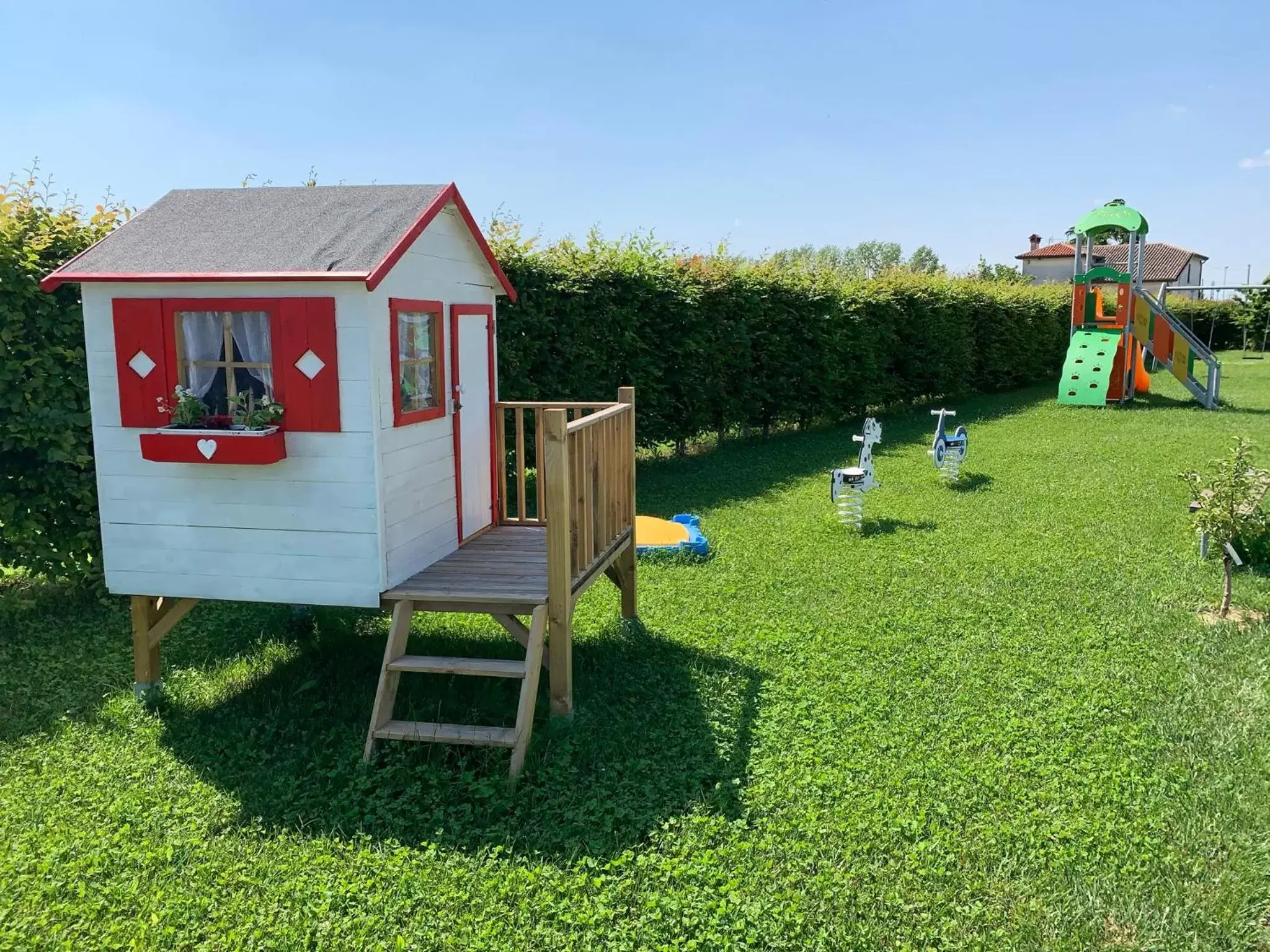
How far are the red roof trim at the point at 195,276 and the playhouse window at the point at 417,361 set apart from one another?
41cm

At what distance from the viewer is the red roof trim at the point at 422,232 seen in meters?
4.29

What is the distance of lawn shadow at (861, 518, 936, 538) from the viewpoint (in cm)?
845

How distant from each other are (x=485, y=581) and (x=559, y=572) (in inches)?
22.2

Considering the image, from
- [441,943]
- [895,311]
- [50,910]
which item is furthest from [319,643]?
[895,311]

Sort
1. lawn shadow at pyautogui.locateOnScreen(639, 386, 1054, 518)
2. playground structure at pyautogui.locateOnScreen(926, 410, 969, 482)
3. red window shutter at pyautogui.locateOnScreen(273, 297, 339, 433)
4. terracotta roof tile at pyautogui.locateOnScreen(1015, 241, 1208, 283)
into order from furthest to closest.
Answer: terracotta roof tile at pyautogui.locateOnScreen(1015, 241, 1208, 283), playground structure at pyautogui.locateOnScreen(926, 410, 969, 482), lawn shadow at pyautogui.locateOnScreen(639, 386, 1054, 518), red window shutter at pyautogui.locateOnScreen(273, 297, 339, 433)

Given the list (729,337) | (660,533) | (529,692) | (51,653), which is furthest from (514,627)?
(729,337)

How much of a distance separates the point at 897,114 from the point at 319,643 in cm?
1587

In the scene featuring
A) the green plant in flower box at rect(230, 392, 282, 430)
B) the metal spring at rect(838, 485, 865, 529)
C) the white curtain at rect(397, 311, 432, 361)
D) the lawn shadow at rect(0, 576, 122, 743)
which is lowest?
the lawn shadow at rect(0, 576, 122, 743)

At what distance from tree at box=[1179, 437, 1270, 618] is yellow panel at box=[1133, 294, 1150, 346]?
13.6 meters

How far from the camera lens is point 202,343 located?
4.62 metres

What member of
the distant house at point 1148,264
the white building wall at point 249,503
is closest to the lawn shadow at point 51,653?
the white building wall at point 249,503

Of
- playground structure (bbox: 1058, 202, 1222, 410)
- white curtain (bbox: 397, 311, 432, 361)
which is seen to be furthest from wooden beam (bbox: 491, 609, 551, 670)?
playground structure (bbox: 1058, 202, 1222, 410)

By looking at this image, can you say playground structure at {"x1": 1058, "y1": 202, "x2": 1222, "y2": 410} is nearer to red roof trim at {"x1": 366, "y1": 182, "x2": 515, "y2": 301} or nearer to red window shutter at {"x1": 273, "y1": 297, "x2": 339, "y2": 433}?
red roof trim at {"x1": 366, "y1": 182, "x2": 515, "y2": 301}

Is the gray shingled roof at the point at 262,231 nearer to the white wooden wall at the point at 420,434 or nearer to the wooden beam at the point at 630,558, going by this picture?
the white wooden wall at the point at 420,434
